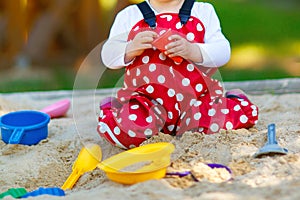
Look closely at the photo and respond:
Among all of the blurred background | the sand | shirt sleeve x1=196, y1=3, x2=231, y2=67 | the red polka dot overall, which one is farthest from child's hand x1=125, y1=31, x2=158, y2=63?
the blurred background

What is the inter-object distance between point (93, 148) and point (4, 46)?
214cm

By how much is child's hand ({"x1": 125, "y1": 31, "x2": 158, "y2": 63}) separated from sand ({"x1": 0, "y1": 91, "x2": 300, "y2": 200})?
28cm

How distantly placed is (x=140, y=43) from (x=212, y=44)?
0.80 ft

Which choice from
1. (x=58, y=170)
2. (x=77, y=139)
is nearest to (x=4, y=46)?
(x=77, y=139)

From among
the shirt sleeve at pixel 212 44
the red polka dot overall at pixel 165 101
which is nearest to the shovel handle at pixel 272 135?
the red polka dot overall at pixel 165 101

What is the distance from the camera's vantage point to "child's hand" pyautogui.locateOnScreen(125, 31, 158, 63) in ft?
6.60

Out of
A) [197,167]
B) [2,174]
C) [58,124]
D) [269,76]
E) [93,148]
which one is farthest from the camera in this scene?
[269,76]

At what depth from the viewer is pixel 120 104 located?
2.15m

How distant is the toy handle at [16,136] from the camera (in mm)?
2113

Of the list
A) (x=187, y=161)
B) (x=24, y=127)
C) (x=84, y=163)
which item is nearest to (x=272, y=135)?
(x=187, y=161)

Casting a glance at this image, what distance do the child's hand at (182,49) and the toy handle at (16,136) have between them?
21.7 inches

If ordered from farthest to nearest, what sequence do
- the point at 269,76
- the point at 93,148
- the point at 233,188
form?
1. the point at 269,76
2. the point at 93,148
3. the point at 233,188

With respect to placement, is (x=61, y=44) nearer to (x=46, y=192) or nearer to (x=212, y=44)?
(x=212, y=44)

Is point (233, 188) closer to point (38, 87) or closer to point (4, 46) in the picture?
point (38, 87)
